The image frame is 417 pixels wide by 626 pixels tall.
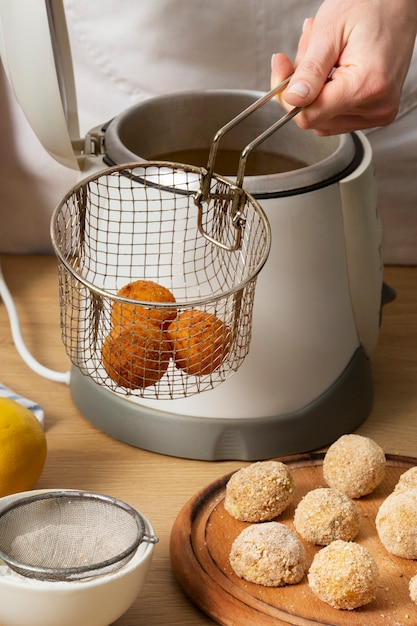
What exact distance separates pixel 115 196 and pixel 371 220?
198 mm

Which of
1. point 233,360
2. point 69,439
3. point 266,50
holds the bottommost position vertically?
point 69,439

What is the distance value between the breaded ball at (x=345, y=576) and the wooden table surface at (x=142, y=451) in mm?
76

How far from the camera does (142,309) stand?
0.58 metres

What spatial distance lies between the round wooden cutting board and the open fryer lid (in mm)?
280

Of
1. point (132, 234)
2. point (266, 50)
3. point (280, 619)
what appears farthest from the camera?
point (266, 50)

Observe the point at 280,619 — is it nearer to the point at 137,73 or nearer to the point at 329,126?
the point at 329,126

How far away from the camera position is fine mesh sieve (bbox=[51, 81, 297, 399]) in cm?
59

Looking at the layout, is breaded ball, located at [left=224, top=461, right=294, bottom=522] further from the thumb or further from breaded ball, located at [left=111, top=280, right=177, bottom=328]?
the thumb

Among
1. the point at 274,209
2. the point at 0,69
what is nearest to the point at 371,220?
the point at 274,209

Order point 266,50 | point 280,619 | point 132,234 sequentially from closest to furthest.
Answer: point 280,619
point 132,234
point 266,50

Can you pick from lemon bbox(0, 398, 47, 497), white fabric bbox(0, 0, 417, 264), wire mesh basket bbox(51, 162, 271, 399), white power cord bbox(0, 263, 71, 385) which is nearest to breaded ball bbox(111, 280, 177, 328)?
wire mesh basket bbox(51, 162, 271, 399)

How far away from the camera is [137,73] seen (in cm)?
92

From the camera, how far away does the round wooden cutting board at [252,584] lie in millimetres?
556

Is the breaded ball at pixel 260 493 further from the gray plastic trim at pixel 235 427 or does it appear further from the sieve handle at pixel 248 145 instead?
the sieve handle at pixel 248 145
